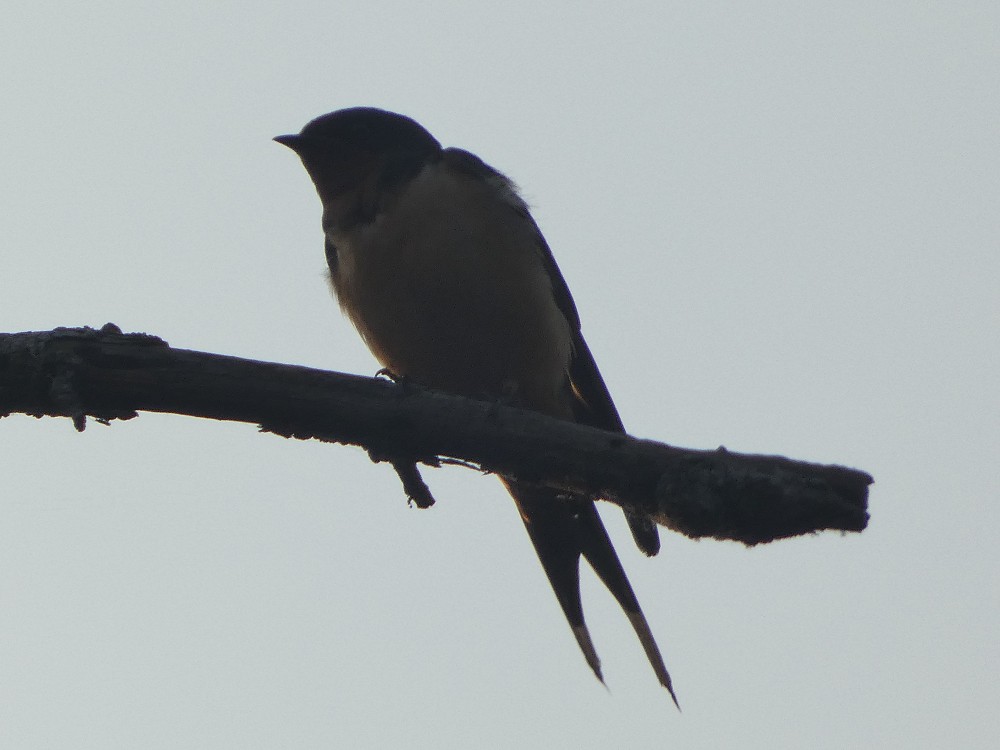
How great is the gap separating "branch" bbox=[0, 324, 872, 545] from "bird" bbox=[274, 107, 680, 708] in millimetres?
1340

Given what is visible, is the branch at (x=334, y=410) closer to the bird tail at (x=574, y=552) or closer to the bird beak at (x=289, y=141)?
the bird tail at (x=574, y=552)

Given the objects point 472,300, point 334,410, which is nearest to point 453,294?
point 472,300

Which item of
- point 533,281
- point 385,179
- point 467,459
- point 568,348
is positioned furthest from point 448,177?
point 467,459

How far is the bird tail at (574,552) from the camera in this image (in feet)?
15.8

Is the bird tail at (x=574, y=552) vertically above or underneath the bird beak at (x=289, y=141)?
underneath

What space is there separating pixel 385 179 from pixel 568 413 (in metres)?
1.29

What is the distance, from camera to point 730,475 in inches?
107

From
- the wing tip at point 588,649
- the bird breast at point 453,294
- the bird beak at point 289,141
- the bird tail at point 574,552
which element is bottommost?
the wing tip at point 588,649

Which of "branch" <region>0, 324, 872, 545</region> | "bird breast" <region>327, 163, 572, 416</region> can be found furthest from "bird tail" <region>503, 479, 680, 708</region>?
"branch" <region>0, 324, 872, 545</region>

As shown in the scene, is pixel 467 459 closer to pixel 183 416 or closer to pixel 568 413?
pixel 183 416

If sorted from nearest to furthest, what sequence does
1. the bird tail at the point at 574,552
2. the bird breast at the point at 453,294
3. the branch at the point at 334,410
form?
the branch at the point at 334,410, the bird breast at the point at 453,294, the bird tail at the point at 574,552

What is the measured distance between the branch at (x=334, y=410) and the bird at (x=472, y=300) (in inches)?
52.7

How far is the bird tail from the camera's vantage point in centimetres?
483

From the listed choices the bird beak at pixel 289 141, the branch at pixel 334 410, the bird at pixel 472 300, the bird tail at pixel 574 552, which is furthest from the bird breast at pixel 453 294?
the branch at pixel 334 410
